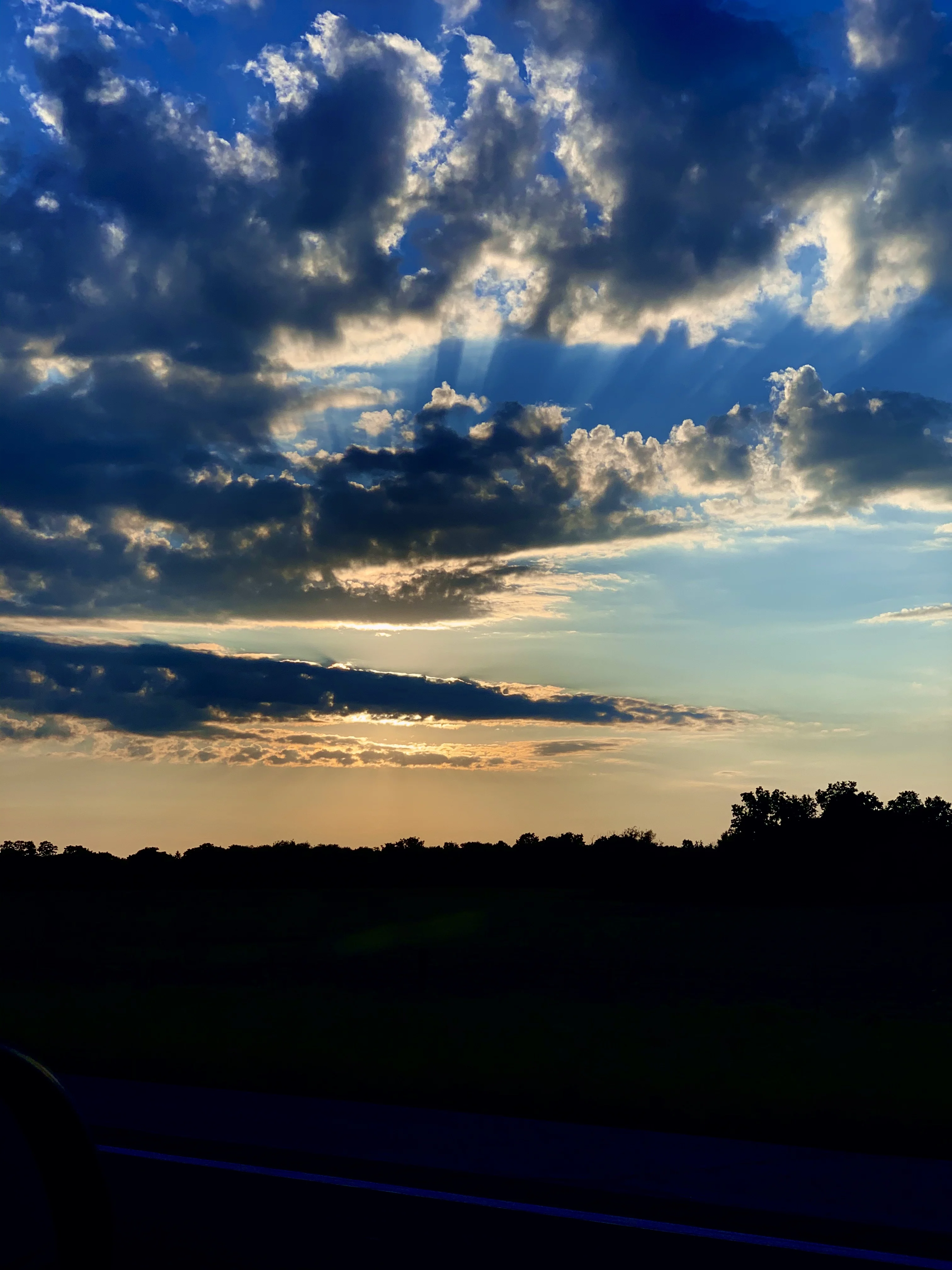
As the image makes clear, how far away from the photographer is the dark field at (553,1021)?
14055 mm

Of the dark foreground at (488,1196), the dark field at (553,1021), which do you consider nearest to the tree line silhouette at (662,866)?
the dark field at (553,1021)

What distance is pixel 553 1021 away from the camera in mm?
22031

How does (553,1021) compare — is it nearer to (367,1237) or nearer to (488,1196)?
(488,1196)

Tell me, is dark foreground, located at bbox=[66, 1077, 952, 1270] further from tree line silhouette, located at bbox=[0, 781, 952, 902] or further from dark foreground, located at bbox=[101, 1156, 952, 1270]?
tree line silhouette, located at bbox=[0, 781, 952, 902]

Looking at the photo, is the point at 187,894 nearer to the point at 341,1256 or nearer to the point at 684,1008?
the point at 684,1008

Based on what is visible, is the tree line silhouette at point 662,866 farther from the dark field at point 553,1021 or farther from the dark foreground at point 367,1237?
the dark foreground at point 367,1237

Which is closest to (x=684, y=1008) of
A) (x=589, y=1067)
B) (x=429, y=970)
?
(x=589, y=1067)

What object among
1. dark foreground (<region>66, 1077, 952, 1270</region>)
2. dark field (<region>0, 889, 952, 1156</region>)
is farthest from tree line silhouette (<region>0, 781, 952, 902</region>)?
dark foreground (<region>66, 1077, 952, 1270</region>)

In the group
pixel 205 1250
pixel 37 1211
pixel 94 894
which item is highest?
pixel 37 1211

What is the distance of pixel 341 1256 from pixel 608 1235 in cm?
187

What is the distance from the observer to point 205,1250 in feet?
25.8

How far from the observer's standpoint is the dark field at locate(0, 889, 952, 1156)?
553 inches

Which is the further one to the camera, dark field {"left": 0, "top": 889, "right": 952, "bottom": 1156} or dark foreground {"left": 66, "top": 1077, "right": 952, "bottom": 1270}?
dark field {"left": 0, "top": 889, "right": 952, "bottom": 1156}

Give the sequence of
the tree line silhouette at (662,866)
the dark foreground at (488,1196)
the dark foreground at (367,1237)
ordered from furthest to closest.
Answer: the tree line silhouette at (662,866) → the dark foreground at (488,1196) → the dark foreground at (367,1237)
